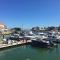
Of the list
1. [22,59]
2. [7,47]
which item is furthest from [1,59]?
[7,47]

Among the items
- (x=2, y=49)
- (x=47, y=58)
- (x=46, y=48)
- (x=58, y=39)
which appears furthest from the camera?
(x=58, y=39)

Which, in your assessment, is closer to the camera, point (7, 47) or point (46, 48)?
point (7, 47)

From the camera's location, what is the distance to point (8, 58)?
83.0 feet

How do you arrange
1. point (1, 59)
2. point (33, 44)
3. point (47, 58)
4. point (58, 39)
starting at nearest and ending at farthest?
point (1, 59), point (47, 58), point (33, 44), point (58, 39)

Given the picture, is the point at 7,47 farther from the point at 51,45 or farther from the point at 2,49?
the point at 51,45

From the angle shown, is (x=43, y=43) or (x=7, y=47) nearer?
(x=7, y=47)

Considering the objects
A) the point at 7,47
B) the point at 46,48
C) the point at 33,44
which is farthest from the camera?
the point at 33,44

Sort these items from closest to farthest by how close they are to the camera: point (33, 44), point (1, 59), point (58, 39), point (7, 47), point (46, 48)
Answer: point (1, 59), point (7, 47), point (46, 48), point (33, 44), point (58, 39)

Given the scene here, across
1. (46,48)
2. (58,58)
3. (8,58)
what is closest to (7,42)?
(46,48)

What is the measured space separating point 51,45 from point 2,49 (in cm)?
1225

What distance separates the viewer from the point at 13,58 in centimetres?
2547

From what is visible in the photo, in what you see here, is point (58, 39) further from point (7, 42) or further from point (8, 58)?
point (8, 58)

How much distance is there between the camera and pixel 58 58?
1049 inches

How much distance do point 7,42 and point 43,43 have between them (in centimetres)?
864
